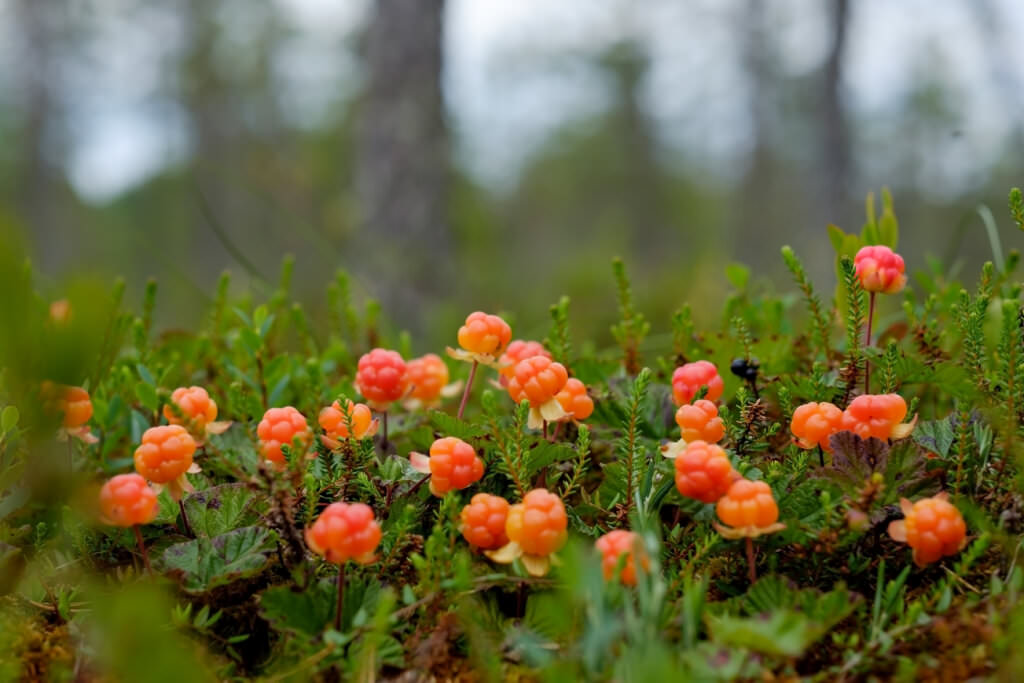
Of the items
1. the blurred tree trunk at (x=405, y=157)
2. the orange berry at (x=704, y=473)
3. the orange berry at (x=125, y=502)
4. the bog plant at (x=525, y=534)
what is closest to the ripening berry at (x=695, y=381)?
the bog plant at (x=525, y=534)

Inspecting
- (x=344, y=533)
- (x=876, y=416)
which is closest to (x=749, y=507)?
(x=876, y=416)

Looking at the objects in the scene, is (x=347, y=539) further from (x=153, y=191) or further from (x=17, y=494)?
(x=153, y=191)

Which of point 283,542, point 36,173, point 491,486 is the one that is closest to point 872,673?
point 491,486

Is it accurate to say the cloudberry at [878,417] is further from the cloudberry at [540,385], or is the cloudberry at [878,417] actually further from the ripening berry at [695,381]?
the cloudberry at [540,385]

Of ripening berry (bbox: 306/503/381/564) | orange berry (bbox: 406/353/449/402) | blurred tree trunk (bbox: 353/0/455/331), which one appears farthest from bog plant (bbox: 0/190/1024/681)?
blurred tree trunk (bbox: 353/0/455/331)

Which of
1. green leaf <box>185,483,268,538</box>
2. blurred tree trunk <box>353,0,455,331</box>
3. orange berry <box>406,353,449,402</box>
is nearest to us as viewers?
green leaf <box>185,483,268,538</box>

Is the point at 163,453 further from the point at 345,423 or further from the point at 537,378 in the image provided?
the point at 537,378

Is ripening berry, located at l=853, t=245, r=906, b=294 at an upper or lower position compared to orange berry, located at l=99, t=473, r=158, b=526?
upper

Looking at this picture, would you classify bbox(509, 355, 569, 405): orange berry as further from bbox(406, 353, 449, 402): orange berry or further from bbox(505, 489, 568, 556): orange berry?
bbox(406, 353, 449, 402): orange berry
